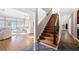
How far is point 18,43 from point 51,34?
63cm

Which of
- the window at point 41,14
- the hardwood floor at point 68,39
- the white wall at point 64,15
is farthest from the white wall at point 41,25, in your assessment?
the hardwood floor at point 68,39

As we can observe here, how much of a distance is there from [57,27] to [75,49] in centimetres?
52

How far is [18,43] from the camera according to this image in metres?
2.54

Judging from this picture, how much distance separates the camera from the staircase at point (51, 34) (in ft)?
8.32

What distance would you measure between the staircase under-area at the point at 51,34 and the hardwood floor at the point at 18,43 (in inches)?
7.9

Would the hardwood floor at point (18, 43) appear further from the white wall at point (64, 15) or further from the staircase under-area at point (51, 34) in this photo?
the white wall at point (64, 15)

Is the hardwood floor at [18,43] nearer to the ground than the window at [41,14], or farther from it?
nearer to the ground

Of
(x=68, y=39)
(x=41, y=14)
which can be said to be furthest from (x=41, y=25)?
(x=68, y=39)

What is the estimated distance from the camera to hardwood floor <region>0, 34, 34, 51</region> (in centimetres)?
254

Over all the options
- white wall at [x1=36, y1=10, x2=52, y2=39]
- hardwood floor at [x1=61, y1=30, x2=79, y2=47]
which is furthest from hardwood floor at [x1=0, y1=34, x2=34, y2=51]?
hardwood floor at [x1=61, y1=30, x2=79, y2=47]

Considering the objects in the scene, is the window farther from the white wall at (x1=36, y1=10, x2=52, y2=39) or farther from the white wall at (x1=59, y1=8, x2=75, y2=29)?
the white wall at (x1=59, y1=8, x2=75, y2=29)

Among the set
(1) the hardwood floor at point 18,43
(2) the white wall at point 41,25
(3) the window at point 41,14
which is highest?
(3) the window at point 41,14
